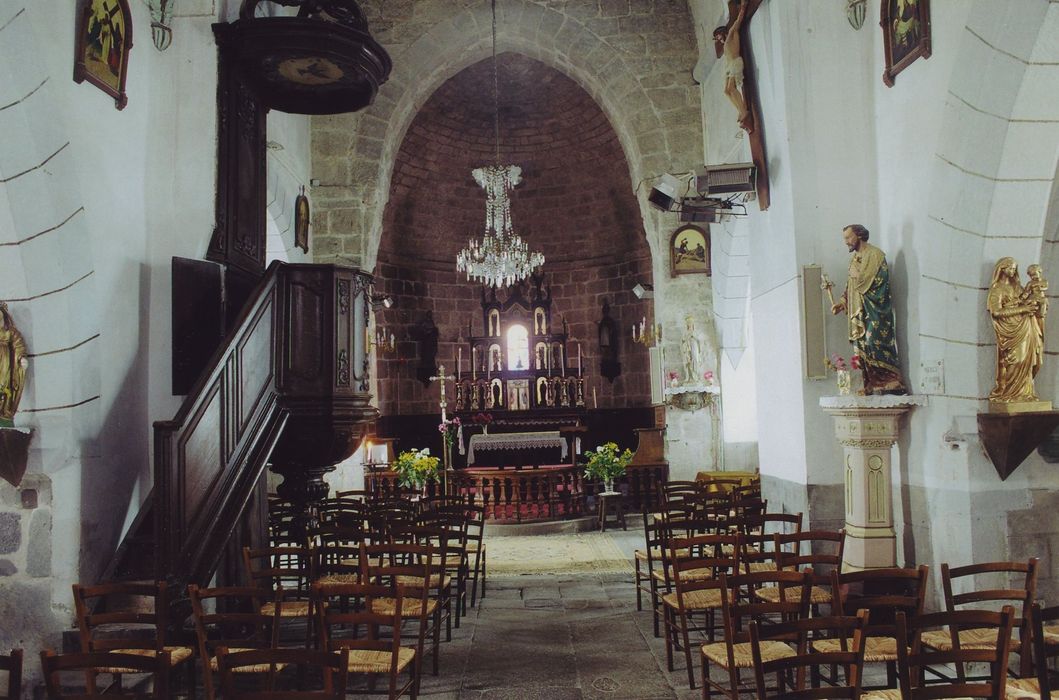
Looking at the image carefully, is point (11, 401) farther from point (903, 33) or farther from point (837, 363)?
point (903, 33)

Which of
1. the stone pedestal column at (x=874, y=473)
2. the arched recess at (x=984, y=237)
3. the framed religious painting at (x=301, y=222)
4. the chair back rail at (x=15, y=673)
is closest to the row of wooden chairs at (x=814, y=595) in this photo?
the stone pedestal column at (x=874, y=473)

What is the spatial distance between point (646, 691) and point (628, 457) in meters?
6.54

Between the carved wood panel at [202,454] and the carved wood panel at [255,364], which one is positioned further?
the carved wood panel at [255,364]

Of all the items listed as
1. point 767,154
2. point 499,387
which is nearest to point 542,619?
point 767,154

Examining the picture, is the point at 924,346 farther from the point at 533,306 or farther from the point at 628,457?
the point at 533,306

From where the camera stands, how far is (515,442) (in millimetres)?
11750

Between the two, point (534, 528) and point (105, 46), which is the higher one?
point (105, 46)

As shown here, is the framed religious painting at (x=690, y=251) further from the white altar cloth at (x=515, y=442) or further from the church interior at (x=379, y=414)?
the white altar cloth at (x=515, y=442)

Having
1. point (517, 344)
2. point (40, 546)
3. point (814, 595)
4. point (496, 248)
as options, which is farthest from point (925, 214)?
point (517, 344)

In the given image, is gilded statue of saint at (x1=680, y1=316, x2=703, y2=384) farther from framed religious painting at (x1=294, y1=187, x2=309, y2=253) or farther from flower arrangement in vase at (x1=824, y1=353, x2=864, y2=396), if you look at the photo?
framed religious painting at (x1=294, y1=187, x2=309, y2=253)

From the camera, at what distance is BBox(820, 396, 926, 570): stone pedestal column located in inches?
208

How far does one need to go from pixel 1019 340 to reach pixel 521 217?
1118 cm

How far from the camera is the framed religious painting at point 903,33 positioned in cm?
527

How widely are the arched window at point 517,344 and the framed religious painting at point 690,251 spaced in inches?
185
